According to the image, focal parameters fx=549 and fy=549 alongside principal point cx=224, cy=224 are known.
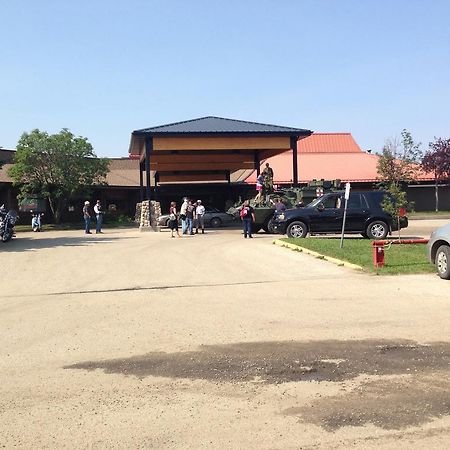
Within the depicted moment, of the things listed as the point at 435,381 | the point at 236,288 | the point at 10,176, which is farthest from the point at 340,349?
the point at 10,176

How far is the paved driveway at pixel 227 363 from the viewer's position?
4.11 metres

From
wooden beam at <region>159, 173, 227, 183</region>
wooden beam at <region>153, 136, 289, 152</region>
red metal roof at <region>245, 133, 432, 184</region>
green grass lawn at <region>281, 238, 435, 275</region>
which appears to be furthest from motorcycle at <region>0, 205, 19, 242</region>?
wooden beam at <region>159, 173, 227, 183</region>

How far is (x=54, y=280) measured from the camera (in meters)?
11.9

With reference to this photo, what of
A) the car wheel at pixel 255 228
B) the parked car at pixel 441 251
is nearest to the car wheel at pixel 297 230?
the car wheel at pixel 255 228

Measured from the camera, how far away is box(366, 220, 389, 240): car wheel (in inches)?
780

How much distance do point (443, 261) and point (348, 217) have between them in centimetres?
894

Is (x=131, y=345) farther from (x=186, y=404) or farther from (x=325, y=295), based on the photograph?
(x=325, y=295)

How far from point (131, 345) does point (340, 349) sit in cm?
245

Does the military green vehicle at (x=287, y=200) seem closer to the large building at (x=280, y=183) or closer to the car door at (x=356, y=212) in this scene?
the car door at (x=356, y=212)

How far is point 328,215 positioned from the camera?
65.5 ft

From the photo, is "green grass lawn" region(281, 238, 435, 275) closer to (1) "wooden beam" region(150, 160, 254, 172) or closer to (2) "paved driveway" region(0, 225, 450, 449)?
(2) "paved driveway" region(0, 225, 450, 449)

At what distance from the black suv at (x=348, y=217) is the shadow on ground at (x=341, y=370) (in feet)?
45.0

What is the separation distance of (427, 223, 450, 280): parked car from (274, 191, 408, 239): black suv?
8366 mm

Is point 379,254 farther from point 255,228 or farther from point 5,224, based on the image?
point 5,224
